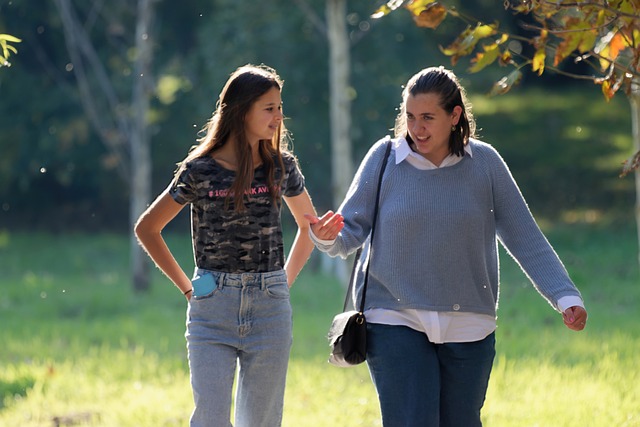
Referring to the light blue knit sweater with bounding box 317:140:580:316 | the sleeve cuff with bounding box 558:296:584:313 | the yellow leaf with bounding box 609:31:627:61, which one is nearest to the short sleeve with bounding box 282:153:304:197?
the light blue knit sweater with bounding box 317:140:580:316

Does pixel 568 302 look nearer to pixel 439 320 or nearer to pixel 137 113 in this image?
pixel 439 320

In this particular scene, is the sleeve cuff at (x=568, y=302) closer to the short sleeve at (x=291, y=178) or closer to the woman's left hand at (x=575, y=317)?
the woman's left hand at (x=575, y=317)

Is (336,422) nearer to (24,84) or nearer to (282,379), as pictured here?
(282,379)

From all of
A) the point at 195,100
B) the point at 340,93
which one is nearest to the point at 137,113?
the point at 195,100

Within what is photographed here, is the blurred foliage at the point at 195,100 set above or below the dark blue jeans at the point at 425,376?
above

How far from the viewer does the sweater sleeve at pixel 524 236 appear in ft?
15.0

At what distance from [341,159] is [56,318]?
13.1ft

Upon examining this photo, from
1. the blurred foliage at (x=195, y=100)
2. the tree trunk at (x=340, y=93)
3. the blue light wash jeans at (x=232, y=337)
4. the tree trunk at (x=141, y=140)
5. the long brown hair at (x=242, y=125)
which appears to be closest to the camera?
the blue light wash jeans at (x=232, y=337)

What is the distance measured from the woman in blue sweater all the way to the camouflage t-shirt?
288 mm

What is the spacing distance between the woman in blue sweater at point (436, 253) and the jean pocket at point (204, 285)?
43 centimetres

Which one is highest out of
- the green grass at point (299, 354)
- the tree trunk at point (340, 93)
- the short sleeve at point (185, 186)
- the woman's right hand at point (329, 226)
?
the tree trunk at point (340, 93)

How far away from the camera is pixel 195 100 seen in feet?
73.3

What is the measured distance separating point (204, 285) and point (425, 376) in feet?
2.88

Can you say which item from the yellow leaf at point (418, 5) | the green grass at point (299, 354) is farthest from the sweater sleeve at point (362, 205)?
the green grass at point (299, 354)
